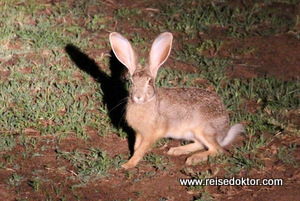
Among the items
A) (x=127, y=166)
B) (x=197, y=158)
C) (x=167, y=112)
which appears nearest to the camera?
(x=127, y=166)

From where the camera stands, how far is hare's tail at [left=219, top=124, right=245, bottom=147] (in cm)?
597

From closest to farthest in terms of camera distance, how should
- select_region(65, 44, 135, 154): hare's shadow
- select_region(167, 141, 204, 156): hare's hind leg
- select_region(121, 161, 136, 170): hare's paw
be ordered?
select_region(121, 161, 136, 170): hare's paw < select_region(167, 141, 204, 156): hare's hind leg < select_region(65, 44, 135, 154): hare's shadow

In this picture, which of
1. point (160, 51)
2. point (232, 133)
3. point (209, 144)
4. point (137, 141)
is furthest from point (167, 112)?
point (232, 133)

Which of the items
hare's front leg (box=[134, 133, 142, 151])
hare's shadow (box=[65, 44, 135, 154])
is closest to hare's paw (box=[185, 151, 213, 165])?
hare's front leg (box=[134, 133, 142, 151])

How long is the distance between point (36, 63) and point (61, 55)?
1.19ft

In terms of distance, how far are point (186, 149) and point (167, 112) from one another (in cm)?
47

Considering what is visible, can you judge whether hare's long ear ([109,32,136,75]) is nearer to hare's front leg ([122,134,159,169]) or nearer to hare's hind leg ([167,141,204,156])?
hare's front leg ([122,134,159,169])

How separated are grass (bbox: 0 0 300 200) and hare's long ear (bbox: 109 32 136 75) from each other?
920 millimetres

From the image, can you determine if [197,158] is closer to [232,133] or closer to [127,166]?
[232,133]

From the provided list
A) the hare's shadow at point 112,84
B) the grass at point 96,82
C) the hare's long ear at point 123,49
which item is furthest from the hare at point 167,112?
the hare's shadow at point 112,84

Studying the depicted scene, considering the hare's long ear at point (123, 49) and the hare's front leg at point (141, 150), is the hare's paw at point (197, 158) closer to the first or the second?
the hare's front leg at point (141, 150)

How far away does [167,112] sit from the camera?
582 cm

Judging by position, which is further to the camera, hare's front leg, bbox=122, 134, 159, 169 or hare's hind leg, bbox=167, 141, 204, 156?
hare's hind leg, bbox=167, 141, 204, 156

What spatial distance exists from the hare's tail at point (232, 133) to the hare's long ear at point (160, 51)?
1.08m
